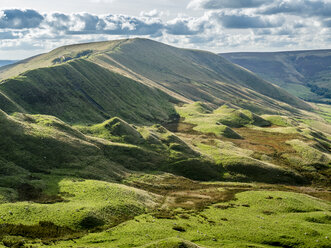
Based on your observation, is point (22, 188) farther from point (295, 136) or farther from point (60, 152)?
point (295, 136)

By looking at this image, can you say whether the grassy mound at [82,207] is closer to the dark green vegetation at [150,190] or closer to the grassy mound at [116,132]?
the dark green vegetation at [150,190]

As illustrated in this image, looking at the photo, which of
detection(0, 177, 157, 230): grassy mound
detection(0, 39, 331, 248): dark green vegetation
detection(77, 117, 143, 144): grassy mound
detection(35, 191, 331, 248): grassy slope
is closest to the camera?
detection(35, 191, 331, 248): grassy slope

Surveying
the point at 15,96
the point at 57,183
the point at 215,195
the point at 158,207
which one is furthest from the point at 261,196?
the point at 15,96

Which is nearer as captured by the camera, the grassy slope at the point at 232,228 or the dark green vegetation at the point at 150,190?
the grassy slope at the point at 232,228

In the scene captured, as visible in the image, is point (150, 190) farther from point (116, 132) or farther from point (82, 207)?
point (116, 132)

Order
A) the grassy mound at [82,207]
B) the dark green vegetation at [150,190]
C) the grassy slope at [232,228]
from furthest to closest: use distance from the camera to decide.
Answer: the grassy mound at [82,207]
the dark green vegetation at [150,190]
the grassy slope at [232,228]

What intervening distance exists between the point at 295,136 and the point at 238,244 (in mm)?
125802

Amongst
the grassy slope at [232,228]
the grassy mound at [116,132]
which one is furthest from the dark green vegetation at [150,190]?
the grassy mound at [116,132]

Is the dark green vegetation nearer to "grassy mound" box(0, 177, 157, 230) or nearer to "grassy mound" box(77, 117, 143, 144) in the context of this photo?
"grassy mound" box(0, 177, 157, 230)

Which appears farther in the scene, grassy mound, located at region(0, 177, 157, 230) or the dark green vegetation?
grassy mound, located at region(0, 177, 157, 230)


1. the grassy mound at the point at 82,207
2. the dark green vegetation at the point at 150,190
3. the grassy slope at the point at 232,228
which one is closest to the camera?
the grassy slope at the point at 232,228

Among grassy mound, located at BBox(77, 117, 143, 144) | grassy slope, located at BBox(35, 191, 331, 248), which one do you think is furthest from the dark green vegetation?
grassy mound, located at BBox(77, 117, 143, 144)

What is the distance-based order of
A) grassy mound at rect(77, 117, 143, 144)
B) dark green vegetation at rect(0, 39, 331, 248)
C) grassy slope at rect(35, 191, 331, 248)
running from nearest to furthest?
1. grassy slope at rect(35, 191, 331, 248)
2. dark green vegetation at rect(0, 39, 331, 248)
3. grassy mound at rect(77, 117, 143, 144)

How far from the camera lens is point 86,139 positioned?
3979 inches
